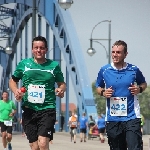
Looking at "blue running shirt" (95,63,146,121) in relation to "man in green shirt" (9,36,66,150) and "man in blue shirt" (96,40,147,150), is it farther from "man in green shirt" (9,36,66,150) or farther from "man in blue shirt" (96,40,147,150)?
"man in green shirt" (9,36,66,150)

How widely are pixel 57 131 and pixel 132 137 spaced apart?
4360 cm

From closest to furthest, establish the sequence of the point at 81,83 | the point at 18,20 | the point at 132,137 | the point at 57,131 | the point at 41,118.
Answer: the point at 132,137 → the point at 41,118 → the point at 81,83 → the point at 57,131 → the point at 18,20

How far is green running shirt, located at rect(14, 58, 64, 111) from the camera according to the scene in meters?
9.86

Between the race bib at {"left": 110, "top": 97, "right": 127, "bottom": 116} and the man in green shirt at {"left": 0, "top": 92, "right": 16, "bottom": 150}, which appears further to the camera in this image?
the man in green shirt at {"left": 0, "top": 92, "right": 16, "bottom": 150}

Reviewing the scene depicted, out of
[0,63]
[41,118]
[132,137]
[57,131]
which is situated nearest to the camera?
[132,137]

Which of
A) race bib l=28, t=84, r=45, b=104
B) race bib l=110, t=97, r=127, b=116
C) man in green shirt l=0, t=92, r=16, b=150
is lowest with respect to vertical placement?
man in green shirt l=0, t=92, r=16, b=150

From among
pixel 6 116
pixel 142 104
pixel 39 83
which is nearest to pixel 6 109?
pixel 6 116

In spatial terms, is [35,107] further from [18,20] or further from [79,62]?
[18,20]

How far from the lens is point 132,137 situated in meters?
9.09

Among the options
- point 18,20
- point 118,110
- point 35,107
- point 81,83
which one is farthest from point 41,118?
point 18,20

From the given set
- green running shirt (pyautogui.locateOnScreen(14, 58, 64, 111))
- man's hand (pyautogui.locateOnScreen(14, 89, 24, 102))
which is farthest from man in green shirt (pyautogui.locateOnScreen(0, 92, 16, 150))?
man's hand (pyautogui.locateOnScreen(14, 89, 24, 102))

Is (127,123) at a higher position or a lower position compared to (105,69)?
lower

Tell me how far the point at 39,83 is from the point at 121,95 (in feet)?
4.13

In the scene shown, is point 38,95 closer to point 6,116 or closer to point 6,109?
point 6,109
